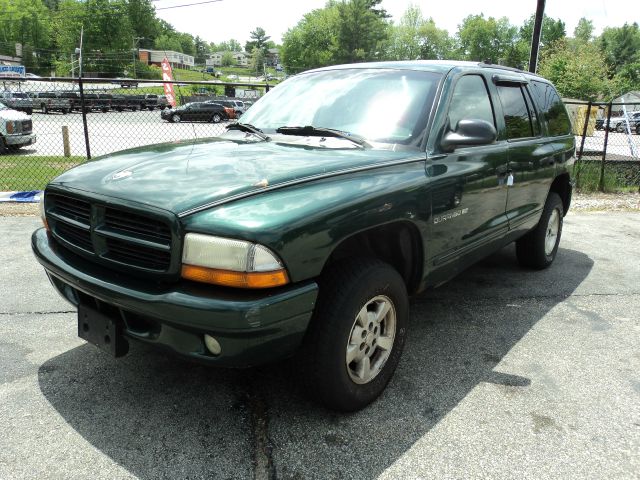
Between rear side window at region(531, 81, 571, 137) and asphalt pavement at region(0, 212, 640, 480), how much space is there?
5.78ft

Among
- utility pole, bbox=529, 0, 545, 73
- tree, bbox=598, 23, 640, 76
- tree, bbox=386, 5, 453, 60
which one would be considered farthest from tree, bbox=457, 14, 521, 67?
utility pole, bbox=529, 0, 545, 73

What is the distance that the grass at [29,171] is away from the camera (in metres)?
8.55

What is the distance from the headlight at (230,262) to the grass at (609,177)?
373 inches

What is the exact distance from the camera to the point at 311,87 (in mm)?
3736

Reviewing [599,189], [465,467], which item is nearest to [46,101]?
[599,189]

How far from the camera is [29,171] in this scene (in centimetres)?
1021

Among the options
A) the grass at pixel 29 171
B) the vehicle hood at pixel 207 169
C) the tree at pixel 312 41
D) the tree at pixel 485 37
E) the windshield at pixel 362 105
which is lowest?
the grass at pixel 29 171

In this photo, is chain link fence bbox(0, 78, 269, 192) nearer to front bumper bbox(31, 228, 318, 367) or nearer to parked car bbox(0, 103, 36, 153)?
parked car bbox(0, 103, 36, 153)

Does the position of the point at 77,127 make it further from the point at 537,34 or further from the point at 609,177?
the point at 609,177

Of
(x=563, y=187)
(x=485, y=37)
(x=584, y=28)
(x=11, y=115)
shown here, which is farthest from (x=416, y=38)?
(x=563, y=187)

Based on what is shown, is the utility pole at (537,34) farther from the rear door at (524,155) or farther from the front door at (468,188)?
the front door at (468,188)

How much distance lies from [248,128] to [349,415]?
1992 mm

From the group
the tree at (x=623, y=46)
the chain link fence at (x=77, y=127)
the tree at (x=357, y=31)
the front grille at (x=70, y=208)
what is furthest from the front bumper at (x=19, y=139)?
the tree at (x=623, y=46)

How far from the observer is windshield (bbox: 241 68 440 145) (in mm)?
3146
